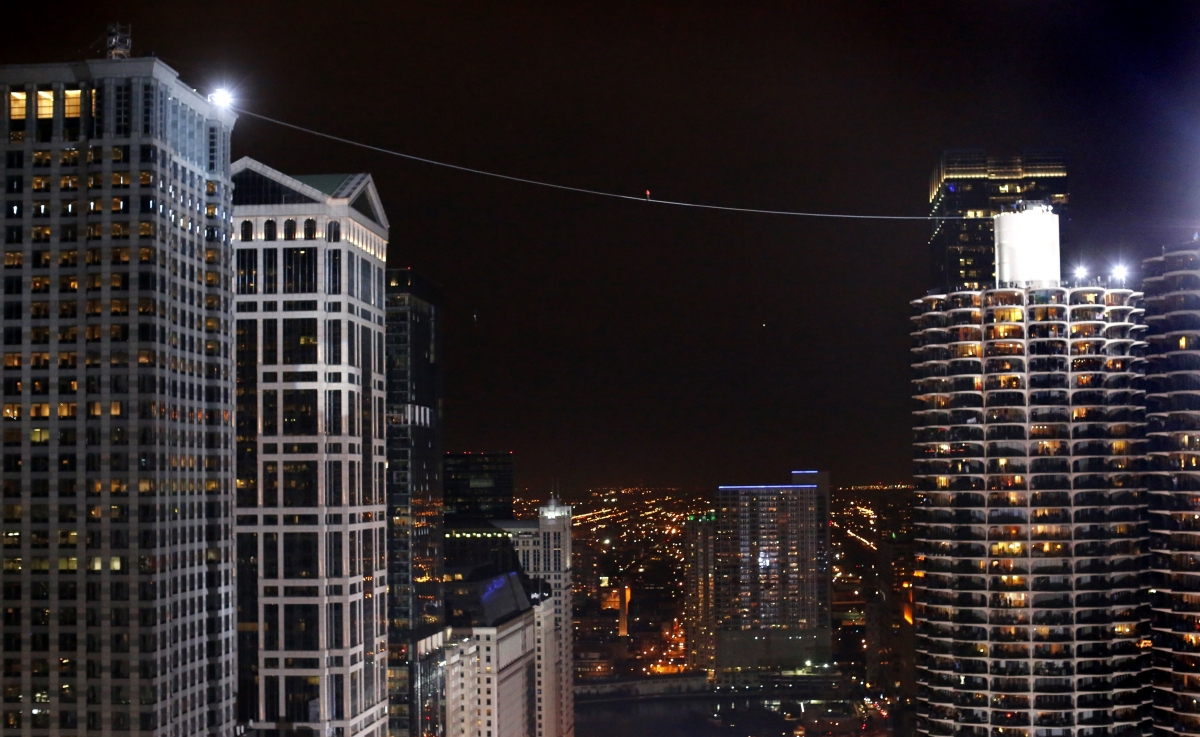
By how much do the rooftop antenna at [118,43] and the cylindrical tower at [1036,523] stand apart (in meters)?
55.0

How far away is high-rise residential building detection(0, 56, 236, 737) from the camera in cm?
8194

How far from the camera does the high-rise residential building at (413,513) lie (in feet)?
439

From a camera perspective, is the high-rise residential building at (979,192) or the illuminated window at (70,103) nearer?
the illuminated window at (70,103)

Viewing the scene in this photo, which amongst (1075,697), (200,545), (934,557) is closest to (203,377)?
(200,545)

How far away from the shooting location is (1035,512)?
4075 inches

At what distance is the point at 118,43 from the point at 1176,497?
68.4 metres

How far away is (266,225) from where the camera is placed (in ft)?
343

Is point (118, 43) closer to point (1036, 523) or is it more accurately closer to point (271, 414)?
point (271, 414)

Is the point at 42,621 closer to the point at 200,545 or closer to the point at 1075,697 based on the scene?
the point at 200,545

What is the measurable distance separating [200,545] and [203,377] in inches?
386

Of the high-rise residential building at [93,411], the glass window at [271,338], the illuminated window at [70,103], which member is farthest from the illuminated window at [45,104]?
the glass window at [271,338]

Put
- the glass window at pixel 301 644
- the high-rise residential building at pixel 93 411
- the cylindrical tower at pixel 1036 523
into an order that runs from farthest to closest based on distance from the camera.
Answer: the glass window at pixel 301 644
the cylindrical tower at pixel 1036 523
the high-rise residential building at pixel 93 411

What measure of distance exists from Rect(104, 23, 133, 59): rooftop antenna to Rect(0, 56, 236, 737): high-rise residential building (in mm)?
967

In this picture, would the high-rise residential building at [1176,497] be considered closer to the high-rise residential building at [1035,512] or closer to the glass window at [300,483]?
the high-rise residential building at [1035,512]
